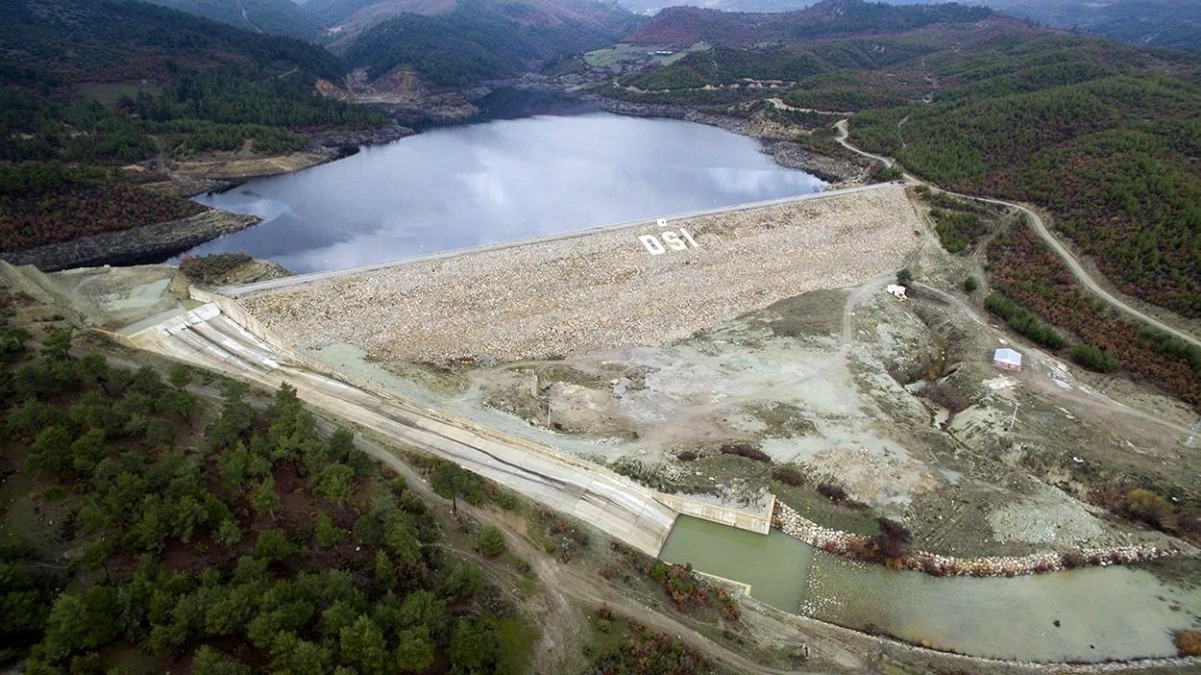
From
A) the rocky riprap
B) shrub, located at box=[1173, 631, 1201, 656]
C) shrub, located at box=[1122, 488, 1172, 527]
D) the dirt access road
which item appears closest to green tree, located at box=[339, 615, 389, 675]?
the rocky riprap

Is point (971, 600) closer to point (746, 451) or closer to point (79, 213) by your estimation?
point (746, 451)

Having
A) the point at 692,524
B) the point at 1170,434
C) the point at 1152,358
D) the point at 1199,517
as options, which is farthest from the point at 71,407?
the point at 1152,358

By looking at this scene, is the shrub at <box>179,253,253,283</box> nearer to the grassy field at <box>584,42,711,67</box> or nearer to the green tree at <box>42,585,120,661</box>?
the green tree at <box>42,585,120,661</box>

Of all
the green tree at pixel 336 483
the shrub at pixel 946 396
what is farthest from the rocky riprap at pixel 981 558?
the green tree at pixel 336 483

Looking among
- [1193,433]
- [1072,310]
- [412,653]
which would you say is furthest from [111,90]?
[1193,433]

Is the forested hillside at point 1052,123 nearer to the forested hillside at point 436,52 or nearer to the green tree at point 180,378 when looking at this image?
the forested hillside at point 436,52

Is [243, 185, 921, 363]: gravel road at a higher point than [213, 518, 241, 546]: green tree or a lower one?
lower
